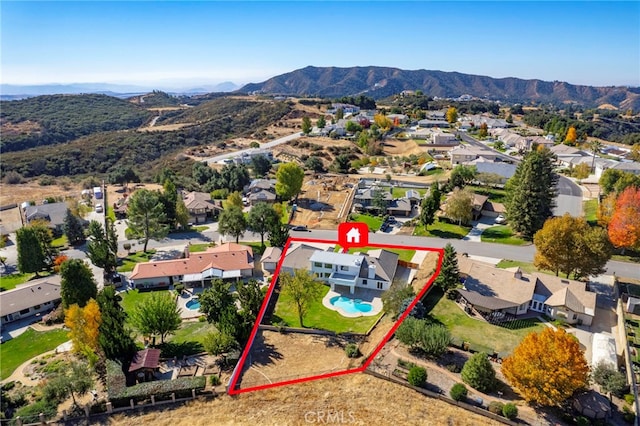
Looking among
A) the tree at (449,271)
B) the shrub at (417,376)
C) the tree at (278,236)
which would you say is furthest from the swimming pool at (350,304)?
the tree at (278,236)

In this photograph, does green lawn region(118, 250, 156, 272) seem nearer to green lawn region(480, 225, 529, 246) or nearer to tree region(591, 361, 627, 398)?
green lawn region(480, 225, 529, 246)

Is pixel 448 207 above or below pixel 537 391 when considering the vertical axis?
above

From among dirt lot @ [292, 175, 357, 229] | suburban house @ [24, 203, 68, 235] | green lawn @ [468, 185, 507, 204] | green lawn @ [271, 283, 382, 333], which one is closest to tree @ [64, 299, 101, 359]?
green lawn @ [271, 283, 382, 333]

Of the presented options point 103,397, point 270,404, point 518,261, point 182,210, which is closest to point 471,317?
point 518,261

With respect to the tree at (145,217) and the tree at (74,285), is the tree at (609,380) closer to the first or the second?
the tree at (74,285)

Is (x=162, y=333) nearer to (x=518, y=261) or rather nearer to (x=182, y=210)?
(x=182, y=210)

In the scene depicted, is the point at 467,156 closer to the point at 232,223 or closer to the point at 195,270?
the point at 232,223

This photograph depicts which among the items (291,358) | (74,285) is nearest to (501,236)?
(291,358)
